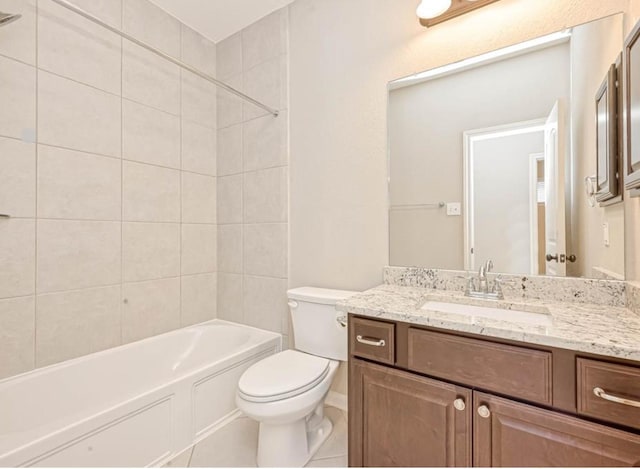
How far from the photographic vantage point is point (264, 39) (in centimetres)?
219

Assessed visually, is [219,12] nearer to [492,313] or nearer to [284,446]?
[492,313]

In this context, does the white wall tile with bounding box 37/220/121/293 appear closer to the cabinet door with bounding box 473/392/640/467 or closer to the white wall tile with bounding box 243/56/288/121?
the white wall tile with bounding box 243/56/288/121

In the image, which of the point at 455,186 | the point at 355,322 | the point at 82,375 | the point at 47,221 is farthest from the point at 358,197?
the point at 82,375

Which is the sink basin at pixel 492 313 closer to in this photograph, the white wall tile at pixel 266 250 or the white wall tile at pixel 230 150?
Answer: the white wall tile at pixel 266 250

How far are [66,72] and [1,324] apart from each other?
1.35 meters

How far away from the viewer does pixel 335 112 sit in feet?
6.16

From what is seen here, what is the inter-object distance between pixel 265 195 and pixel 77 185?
1.09 meters

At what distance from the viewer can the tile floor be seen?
146 centimetres

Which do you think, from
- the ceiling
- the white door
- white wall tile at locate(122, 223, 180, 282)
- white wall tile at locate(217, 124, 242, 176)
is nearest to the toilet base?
white wall tile at locate(122, 223, 180, 282)

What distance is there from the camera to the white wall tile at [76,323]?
159cm

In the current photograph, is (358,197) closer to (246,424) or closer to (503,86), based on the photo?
(503,86)

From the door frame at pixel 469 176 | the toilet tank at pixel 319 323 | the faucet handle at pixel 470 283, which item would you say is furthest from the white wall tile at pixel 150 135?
the faucet handle at pixel 470 283

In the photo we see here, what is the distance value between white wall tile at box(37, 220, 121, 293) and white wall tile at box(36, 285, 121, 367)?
0.06 m

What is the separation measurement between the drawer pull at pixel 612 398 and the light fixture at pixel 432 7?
163cm
